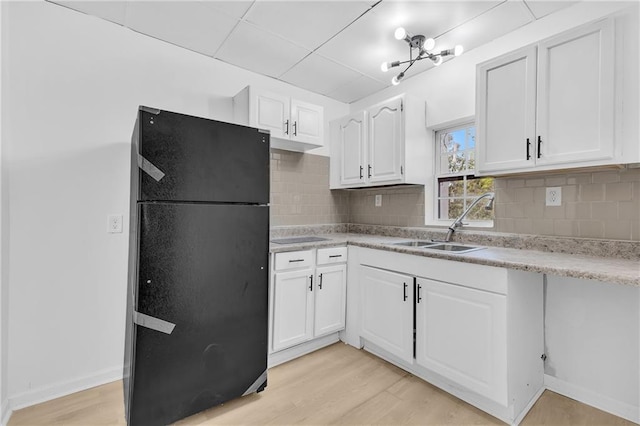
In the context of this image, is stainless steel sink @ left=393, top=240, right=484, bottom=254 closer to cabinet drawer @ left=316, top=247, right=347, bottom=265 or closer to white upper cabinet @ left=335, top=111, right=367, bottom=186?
cabinet drawer @ left=316, top=247, right=347, bottom=265

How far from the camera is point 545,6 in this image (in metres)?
1.96

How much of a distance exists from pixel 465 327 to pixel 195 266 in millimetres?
1613

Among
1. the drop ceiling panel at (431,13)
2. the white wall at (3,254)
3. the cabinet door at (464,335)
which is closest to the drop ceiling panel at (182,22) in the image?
the white wall at (3,254)

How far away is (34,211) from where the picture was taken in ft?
6.11

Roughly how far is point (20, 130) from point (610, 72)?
3.29 metres

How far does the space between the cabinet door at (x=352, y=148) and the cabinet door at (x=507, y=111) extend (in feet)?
3.72

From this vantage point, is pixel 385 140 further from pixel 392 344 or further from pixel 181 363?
pixel 181 363

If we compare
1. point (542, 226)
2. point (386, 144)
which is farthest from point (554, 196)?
point (386, 144)

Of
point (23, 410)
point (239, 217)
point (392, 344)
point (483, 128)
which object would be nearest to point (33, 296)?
point (23, 410)

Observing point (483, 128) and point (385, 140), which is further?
point (385, 140)

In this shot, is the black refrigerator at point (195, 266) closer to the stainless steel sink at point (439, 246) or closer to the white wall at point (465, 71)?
the stainless steel sink at point (439, 246)

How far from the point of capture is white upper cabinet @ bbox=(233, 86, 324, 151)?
251cm

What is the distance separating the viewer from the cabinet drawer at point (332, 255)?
2500 mm

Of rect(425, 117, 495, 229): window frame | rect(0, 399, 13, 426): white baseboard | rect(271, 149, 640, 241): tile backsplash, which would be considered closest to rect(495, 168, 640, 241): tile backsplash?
A: rect(271, 149, 640, 241): tile backsplash
